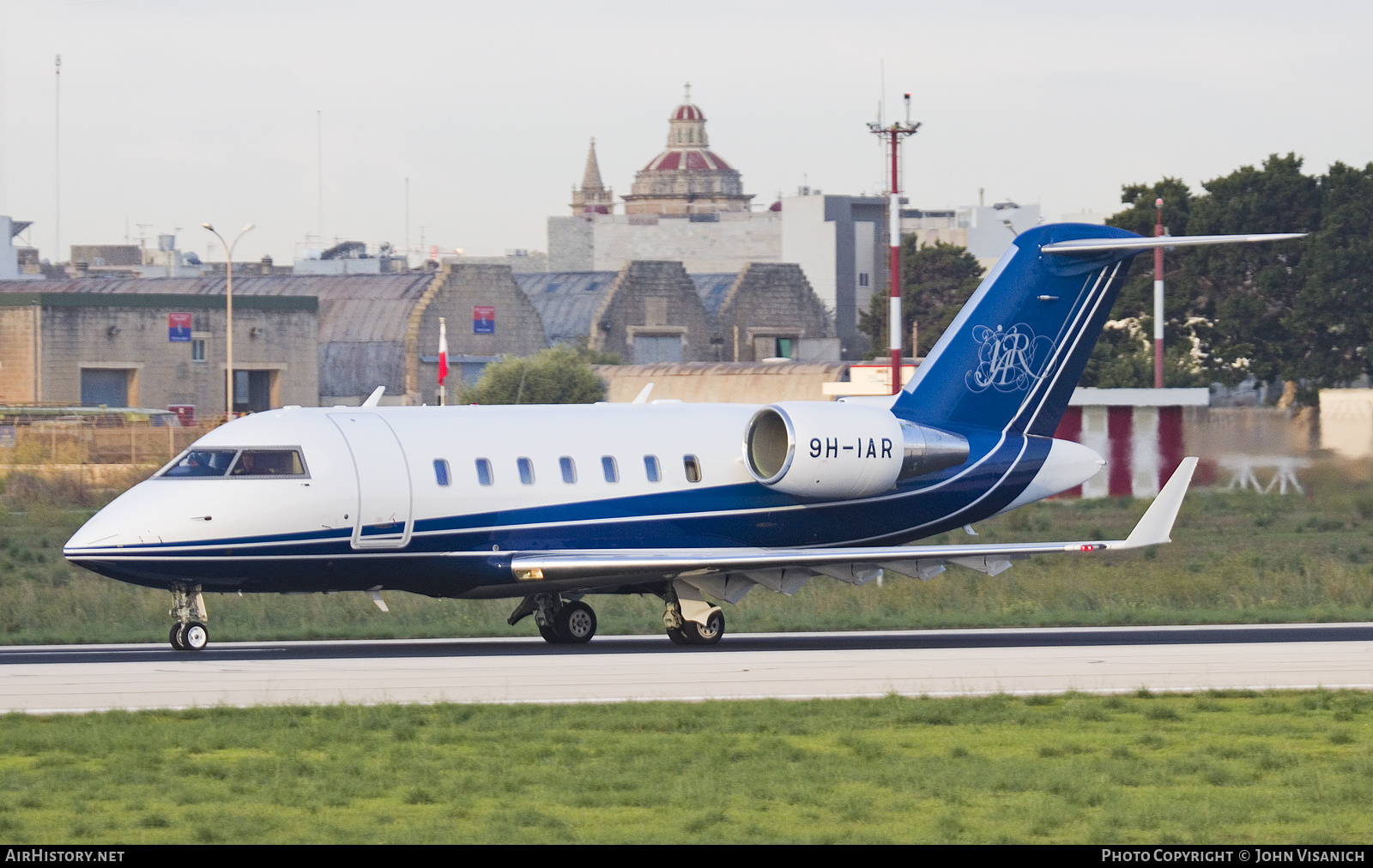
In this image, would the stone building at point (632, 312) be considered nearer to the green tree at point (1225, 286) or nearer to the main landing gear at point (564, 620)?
the green tree at point (1225, 286)

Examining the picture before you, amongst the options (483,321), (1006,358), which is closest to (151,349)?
(483,321)

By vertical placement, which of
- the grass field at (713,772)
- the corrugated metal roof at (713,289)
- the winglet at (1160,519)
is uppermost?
the corrugated metal roof at (713,289)

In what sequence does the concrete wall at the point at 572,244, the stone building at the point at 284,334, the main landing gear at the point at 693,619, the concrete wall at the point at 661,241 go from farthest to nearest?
1. the concrete wall at the point at 572,244
2. the concrete wall at the point at 661,241
3. the stone building at the point at 284,334
4. the main landing gear at the point at 693,619

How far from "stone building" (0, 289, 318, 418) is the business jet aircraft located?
70428 millimetres

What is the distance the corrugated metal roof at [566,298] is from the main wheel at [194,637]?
90227 millimetres

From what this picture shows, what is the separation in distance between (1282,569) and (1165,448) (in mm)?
24348

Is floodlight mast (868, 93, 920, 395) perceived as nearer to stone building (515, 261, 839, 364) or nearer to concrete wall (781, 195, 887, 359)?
stone building (515, 261, 839, 364)

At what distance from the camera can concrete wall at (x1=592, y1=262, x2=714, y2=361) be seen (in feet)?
379

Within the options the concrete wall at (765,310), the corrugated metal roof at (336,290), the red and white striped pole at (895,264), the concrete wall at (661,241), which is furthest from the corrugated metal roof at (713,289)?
the red and white striped pole at (895,264)

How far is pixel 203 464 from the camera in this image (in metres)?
25.3

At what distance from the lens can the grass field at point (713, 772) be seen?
1386 centimetres

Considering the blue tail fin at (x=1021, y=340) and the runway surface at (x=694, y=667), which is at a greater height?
the blue tail fin at (x=1021, y=340)

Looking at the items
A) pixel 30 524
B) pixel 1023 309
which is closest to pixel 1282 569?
pixel 1023 309

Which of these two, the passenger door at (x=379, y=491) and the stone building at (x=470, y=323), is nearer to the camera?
the passenger door at (x=379, y=491)
